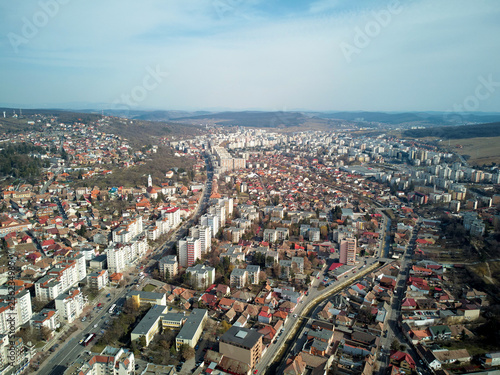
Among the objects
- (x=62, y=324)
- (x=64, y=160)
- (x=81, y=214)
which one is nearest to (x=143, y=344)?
(x=62, y=324)

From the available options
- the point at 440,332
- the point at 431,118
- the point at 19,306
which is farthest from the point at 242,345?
the point at 431,118

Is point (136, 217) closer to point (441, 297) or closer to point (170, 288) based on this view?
point (170, 288)

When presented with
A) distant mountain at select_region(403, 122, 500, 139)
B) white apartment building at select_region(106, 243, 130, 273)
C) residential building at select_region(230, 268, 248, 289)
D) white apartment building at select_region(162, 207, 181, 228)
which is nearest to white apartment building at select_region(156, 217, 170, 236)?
white apartment building at select_region(162, 207, 181, 228)

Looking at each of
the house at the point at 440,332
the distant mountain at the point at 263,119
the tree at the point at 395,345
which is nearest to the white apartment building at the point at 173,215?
the tree at the point at 395,345

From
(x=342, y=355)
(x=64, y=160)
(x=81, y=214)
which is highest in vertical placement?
(x=64, y=160)

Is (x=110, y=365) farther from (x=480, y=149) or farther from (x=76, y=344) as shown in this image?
(x=480, y=149)

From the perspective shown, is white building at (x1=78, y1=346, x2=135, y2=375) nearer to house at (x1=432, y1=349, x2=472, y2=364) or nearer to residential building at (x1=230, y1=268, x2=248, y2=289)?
residential building at (x1=230, y1=268, x2=248, y2=289)

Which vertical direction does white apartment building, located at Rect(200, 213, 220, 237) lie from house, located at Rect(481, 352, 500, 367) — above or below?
above
